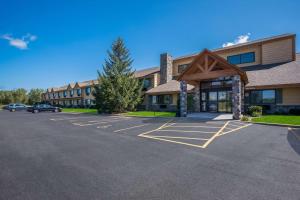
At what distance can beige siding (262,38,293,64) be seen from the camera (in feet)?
69.9

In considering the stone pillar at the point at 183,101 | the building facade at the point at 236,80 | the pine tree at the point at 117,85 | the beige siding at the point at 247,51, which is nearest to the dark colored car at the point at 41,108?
the pine tree at the point at 117,85

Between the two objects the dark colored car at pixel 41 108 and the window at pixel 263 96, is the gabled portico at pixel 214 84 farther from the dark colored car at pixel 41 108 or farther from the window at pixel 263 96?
the dark colored car at pixel 41 108

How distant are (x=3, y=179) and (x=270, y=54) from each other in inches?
1061

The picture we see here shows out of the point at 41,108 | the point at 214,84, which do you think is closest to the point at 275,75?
the point at 214,84

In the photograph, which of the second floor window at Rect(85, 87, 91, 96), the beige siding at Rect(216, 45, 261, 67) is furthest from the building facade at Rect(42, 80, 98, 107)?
the beige siding at Rect(216, 45, 261, 67)

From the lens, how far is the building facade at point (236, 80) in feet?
52.8

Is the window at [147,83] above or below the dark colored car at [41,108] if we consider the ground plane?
above

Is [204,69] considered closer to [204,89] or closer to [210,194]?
[204,89]

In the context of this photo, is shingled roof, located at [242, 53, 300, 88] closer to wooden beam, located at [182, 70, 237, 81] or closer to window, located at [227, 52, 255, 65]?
window, located at [227, 52, 255, 65]

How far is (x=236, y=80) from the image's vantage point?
50.1 ft

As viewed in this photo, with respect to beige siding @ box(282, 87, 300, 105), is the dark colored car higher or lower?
lower

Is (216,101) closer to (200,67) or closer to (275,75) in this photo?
(200,67)

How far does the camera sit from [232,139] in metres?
8.37

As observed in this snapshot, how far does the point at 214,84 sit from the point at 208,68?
4.13m
